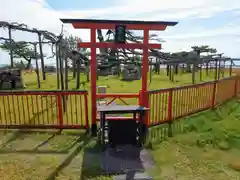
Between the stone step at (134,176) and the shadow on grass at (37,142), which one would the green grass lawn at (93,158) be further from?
the stone step at (134,176)

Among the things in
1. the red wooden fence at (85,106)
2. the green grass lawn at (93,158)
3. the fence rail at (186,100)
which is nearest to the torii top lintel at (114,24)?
the red wooden fence at (85,106)

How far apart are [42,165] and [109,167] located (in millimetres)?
1266

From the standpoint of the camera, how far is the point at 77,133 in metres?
5.85

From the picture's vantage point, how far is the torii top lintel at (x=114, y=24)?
200 inches

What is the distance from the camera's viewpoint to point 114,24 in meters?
5.14

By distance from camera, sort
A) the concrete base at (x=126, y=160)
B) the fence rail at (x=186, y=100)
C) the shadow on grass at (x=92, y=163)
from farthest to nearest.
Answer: the fence rail at (x=186, y=100) < the concrete base at (x=126, y=160) < the shadow on grass at (x=92, y=163)

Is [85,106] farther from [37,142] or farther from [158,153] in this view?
[158,153]

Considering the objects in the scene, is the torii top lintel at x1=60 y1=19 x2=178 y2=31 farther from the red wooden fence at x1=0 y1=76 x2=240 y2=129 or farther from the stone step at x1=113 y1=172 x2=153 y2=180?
the stone step at x1=113 y1=172 x2=153 y2=180

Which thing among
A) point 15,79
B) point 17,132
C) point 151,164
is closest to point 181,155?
point 151,164

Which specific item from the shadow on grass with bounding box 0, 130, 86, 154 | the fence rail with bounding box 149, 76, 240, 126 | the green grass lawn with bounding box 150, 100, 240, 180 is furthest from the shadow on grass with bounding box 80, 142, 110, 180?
the fence rail with bounding box 149, 76, 240, 126

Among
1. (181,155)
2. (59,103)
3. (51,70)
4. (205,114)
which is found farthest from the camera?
(51,70)

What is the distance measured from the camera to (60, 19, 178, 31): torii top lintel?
16.7ft

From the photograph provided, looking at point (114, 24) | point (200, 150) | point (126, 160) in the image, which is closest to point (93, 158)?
point (126, 160)

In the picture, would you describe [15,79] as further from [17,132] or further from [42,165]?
[42,165]
